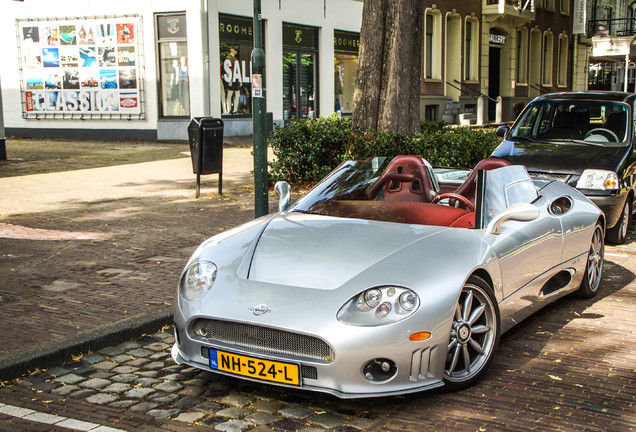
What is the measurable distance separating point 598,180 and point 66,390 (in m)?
6.50

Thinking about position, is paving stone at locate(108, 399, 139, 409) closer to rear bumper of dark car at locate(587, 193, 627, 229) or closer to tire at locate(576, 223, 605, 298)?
tire at locate(576, 223, 605, 298)

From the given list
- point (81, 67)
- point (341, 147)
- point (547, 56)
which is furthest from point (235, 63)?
point (547, 56)

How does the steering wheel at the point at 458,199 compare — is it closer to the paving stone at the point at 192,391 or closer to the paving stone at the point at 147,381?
the paving stone at the point at 192,391

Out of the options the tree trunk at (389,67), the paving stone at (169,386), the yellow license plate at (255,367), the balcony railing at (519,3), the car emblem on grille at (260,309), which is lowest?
the paving stone at (169,386)

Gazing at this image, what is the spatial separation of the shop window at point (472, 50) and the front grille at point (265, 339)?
34418mm

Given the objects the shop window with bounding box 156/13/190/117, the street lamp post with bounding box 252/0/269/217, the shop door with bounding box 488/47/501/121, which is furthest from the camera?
the shop door with bounding box 488/47/501/121

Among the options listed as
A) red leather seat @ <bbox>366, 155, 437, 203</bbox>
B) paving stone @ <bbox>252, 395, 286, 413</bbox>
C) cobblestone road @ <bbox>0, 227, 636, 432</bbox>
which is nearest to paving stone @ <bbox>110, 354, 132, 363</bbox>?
cobblestone road @ <bbox>0, 227, 636, 432</bbox>

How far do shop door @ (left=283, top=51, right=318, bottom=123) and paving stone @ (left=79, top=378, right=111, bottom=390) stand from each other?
70.3 feet

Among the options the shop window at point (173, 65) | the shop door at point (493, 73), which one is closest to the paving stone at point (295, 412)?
the shop window at point (173, 65)

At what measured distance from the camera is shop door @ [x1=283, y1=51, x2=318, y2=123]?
85.7 feet

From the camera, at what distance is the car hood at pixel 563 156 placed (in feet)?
29.2

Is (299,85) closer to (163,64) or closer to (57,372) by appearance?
(163,64)

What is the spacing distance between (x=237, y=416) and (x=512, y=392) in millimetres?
1590

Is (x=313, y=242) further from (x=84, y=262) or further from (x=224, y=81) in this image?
(x=224, y=81)
